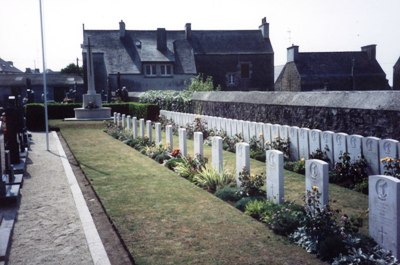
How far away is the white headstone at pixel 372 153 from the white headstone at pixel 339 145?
20.3 inches

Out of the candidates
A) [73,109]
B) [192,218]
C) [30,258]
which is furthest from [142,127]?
[73,109]

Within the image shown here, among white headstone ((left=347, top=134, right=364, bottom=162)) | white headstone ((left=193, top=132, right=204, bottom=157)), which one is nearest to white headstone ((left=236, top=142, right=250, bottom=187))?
white headstone ((left=193, top=132, right=204, bottom=157))

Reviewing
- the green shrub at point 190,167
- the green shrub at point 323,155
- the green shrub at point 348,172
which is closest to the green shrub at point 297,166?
the green shrub at point 323,155

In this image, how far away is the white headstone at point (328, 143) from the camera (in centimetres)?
859

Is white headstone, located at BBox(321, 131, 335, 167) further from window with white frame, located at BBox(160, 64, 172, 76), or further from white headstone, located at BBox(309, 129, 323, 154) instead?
window with white frame, located at BBox(160, 64, 172, 76)

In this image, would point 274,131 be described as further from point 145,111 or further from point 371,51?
point 371,51

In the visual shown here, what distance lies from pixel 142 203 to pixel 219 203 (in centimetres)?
131

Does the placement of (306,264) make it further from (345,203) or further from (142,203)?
(142,203)

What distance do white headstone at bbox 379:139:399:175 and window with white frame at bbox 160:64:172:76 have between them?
35.6m

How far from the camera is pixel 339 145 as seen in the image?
835 cm

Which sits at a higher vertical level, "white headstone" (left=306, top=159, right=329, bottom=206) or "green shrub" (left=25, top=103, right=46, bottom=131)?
"green shrub" (left=25, top=103, right=46, bottom=131)

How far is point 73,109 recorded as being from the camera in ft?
87.6

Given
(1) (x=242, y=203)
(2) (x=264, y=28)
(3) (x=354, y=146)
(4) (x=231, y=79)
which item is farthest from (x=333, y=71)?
(1) (x=242, y=203)

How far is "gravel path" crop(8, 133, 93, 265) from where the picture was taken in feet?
15.5
